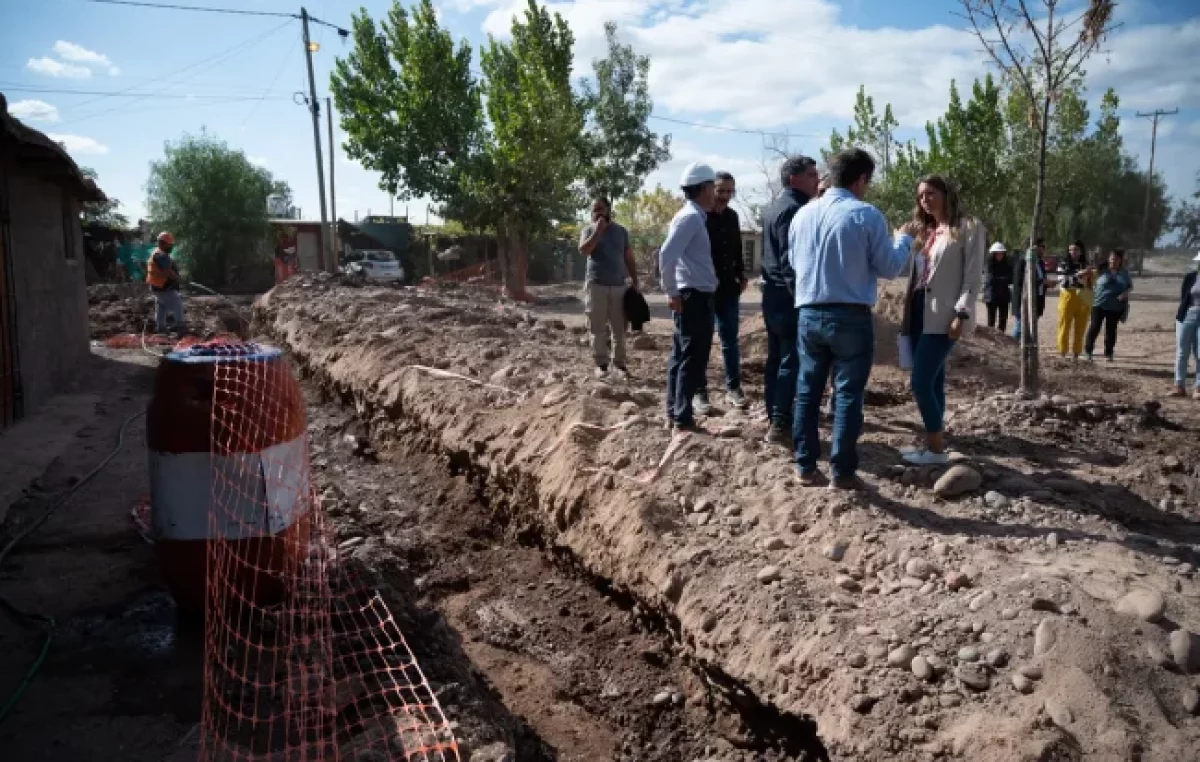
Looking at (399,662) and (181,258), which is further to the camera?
(181,258)

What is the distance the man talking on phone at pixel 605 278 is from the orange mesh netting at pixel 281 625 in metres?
3.38

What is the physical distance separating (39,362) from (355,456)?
3.80 m

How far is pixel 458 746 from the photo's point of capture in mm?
2773

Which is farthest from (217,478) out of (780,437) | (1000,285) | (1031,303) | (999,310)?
(999,310)

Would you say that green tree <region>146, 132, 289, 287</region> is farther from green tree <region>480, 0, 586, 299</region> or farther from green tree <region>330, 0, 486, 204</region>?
green tree <region>480, 0, 586, 299</region>

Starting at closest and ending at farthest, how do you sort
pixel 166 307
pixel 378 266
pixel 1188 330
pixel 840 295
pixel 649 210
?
pixel 840 295
pixel 1188 330
pixel 166 307
pixel 378 266
pixel 649 210

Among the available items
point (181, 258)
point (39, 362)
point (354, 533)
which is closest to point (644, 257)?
point (181, 258)

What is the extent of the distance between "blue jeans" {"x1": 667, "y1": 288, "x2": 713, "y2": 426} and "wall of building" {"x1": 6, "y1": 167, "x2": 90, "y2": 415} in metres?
6.28

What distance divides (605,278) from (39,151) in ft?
17.3

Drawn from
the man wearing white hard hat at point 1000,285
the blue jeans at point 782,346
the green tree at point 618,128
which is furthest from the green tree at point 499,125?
the blue jeans at point 782,346

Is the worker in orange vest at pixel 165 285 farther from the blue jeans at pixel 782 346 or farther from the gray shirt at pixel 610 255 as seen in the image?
the blue jeans at pixel 782 346

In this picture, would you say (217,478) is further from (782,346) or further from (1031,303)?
(1031,303)

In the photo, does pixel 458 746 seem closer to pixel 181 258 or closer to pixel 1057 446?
pixel 1057 446

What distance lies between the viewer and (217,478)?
3408 millimetres
